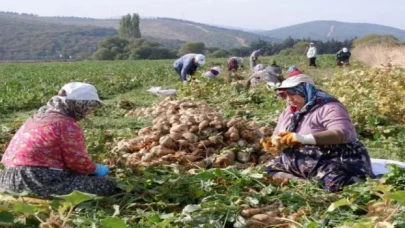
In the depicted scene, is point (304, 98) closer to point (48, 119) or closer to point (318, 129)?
point (318, 129)

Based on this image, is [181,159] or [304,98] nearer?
[304,98]

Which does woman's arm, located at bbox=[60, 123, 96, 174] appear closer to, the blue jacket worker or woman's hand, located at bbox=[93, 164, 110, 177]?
woman's hand, located at bbox=[93, 164, 110, 177]

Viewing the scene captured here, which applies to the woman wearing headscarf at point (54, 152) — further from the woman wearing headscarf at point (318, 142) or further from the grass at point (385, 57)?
the grass at point (385, 57)

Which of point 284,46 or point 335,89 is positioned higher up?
point 335,89

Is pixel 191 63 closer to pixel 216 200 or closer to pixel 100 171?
pixel 100 171

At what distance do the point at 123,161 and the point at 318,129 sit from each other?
1.69 meters

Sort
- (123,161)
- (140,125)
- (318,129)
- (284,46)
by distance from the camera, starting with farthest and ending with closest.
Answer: (284,46), (140,125), (123,161), (318,129)

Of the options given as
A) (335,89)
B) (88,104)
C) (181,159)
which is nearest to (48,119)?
(88,104)

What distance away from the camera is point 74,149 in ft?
12.7

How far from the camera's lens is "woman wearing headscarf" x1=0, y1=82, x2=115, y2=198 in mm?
3812

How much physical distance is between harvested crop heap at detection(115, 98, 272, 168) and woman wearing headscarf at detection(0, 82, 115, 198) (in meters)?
0.86

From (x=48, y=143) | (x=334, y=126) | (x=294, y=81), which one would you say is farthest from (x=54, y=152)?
(x=334, y=126)

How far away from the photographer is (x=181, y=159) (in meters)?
5.04

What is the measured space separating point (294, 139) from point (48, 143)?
1.75m
